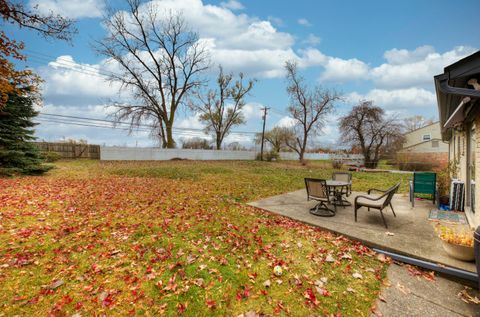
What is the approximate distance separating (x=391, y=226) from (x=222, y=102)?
28945mm

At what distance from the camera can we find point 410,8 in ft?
21.3

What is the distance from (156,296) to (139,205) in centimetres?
360

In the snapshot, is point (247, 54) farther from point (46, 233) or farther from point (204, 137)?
point (46, 233)

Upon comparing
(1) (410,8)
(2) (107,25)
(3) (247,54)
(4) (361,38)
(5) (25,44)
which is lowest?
(5) (25,44)

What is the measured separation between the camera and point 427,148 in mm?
21375

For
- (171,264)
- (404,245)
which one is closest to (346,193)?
(404,245)

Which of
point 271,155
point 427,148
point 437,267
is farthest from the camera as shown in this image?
point 271,155

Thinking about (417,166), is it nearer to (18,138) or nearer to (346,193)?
(346,193)

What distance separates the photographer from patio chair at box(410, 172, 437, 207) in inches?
231

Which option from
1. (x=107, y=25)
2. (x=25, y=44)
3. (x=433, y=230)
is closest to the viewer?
(x=433, y=230)

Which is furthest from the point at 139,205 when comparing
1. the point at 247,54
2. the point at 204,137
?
the point at 204,137

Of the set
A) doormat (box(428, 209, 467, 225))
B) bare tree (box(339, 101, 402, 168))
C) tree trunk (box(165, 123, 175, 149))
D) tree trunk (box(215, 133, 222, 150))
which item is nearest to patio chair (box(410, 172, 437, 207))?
doormat (box(428, 209, 467, 225))

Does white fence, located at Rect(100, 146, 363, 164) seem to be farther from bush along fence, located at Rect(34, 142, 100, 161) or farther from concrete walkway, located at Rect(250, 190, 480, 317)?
concrete walkway, located at Rect(250, 190, 480, 317)

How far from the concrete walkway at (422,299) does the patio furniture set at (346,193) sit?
5.13ft
